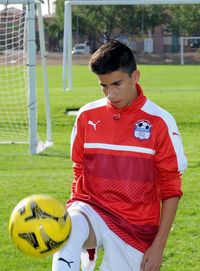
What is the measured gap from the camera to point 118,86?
4270 millimetres

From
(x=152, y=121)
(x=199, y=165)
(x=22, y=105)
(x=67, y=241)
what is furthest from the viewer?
(x=22, y=105)

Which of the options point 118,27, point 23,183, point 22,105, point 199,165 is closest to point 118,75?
point 23,183

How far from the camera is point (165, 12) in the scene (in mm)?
67625

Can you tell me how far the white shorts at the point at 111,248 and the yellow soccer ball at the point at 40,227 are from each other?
23 centimetres

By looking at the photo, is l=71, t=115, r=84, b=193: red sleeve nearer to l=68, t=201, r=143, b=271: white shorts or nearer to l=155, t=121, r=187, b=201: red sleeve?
l=68, t=201, r=143, b=271: white shorts

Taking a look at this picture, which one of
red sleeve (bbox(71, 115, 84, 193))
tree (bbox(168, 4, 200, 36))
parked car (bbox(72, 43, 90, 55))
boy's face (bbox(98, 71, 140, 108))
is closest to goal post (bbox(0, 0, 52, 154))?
red sleeve (bbox(71, 115, 84, 193))

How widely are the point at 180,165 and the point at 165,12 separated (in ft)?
212

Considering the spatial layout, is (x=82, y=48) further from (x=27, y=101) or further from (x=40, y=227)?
(x=40, y=227)

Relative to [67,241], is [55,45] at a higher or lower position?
lower

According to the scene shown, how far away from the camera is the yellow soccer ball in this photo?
13.4 feet

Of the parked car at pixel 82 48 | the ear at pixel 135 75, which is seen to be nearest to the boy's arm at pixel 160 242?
the ear at pixel 135 75

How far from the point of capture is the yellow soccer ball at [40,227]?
4.07 m

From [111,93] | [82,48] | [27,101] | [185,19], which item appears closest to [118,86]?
[111,93]

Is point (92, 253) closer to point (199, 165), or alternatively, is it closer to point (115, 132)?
point (115, 132)
